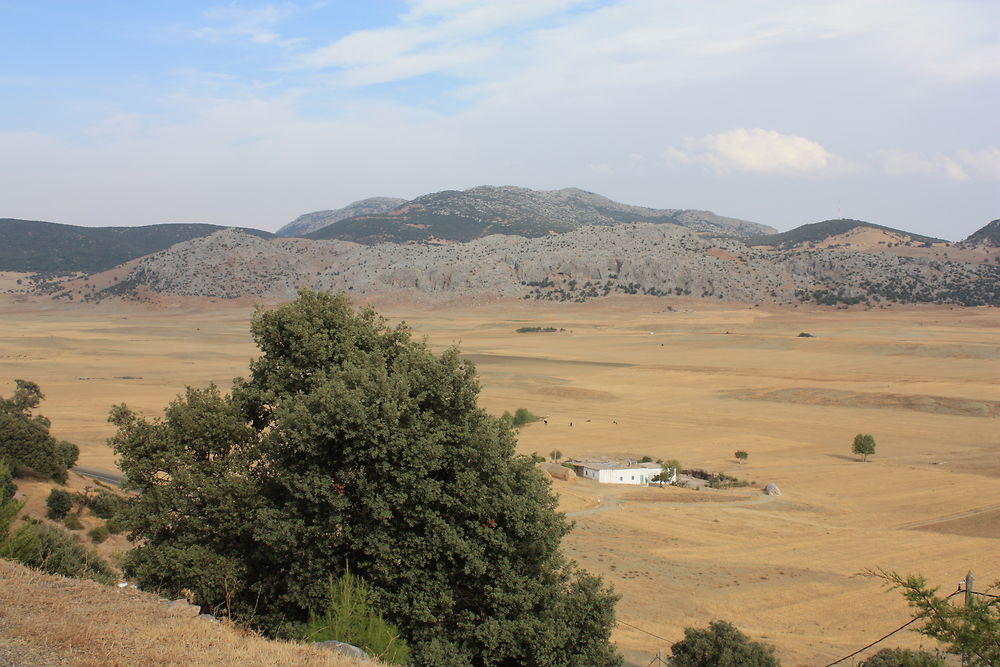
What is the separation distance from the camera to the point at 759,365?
6512 centimetres

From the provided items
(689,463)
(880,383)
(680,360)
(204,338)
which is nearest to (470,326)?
(204,338)

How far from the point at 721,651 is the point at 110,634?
9515mm

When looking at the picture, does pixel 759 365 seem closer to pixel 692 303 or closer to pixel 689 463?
pixel 689 463

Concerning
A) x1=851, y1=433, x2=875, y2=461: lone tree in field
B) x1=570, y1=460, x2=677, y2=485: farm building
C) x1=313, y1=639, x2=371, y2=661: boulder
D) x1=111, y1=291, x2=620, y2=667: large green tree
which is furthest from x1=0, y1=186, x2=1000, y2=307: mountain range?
x1=313, y1=639, x2=371, y2=661: boulder

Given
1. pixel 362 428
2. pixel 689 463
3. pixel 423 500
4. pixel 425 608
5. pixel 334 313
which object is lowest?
pixel 689 463

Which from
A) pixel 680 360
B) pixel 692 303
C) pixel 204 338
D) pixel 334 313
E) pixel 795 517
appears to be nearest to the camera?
pixel 334 313

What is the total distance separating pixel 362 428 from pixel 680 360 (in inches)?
2440

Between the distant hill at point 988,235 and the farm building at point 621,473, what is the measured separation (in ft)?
503

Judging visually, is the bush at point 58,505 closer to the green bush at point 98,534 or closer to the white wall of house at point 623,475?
the green bush at point 98,534

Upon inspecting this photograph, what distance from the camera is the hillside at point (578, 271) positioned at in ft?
416

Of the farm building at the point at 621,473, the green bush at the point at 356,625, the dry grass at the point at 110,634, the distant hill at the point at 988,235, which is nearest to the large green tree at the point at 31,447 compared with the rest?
the dry grass at the point at 110,634

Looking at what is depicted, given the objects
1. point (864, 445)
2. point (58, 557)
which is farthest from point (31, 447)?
point (864, 445)

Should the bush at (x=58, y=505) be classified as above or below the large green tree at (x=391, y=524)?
below

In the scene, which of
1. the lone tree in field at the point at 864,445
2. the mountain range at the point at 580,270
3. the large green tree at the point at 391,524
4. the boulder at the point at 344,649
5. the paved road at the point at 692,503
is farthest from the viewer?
the mountain range at the point at 580,270
